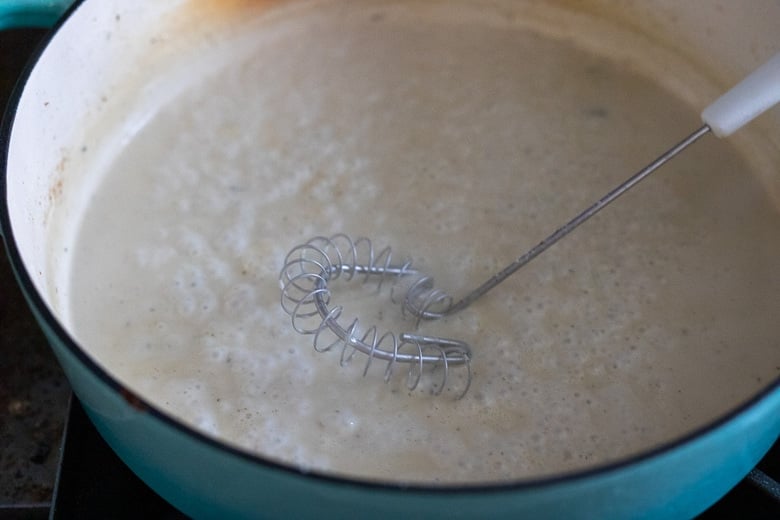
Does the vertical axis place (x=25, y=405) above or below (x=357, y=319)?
below

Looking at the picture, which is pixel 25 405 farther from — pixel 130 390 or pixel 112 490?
pixel 130 390

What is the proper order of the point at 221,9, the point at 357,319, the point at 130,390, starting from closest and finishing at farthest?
Result: the point at 130,390 < the point at 357,319 < the point at 221,9

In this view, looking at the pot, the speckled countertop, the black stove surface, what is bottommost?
the speckled countertop

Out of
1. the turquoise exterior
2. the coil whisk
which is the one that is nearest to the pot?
the turquoise exterior

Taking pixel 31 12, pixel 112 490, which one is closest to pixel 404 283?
pixel 112 490

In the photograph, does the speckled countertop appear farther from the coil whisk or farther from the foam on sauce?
the coil whisk

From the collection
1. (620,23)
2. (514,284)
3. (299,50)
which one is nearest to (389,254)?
(514,284)

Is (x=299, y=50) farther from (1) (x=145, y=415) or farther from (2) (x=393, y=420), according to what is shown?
(1) (x=145, y=415)
